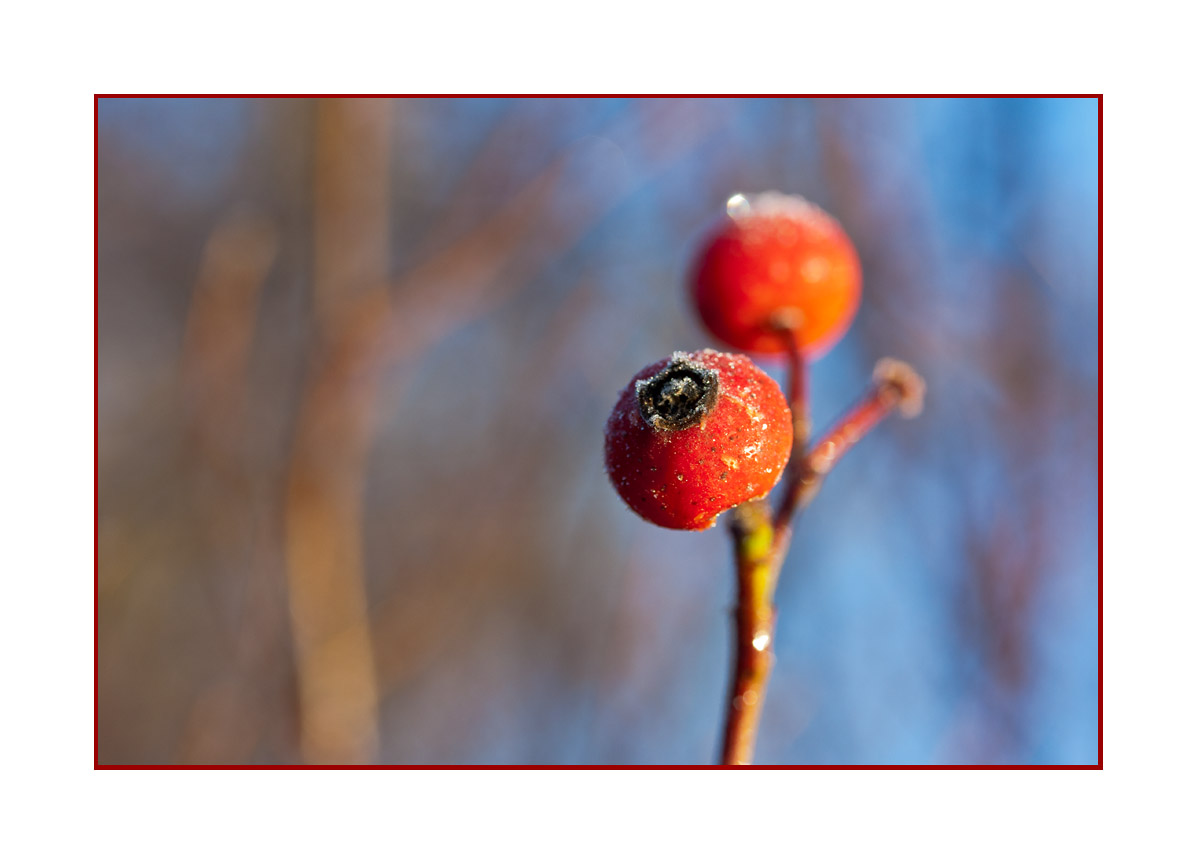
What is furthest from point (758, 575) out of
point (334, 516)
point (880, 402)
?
point (334, 516)

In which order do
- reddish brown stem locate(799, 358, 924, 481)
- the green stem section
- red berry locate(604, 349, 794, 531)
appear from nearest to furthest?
red berry locate(604, 349, 794, 531), the green stem section, reddish brown stem locate(799, 358, 924, 481)

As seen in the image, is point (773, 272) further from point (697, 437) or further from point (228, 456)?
point (228, 456)

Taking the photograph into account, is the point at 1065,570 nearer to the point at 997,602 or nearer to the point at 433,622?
the point at 997,602

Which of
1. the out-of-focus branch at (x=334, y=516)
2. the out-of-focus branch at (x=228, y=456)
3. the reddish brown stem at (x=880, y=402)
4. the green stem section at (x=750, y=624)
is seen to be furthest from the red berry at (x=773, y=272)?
the out-of-focus branch at (x=228, y=456)

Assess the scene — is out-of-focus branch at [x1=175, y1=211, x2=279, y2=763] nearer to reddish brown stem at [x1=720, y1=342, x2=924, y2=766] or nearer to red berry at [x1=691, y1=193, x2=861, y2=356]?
red berry at [x1=691, y1=193, x2=861, y2=356]

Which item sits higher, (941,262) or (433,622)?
(941,262)

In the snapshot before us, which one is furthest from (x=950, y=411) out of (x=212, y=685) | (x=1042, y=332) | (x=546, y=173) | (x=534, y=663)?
(x=212, y=685)

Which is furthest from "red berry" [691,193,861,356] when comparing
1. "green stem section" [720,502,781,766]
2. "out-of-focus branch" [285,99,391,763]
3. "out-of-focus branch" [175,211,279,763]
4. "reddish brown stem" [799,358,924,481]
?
"out-of-focus branch" [175,211,279,763]

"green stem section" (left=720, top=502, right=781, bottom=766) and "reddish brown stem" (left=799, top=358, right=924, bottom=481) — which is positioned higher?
"reddish brown stem" (left=799, top=358, right=924, bottom=481)
